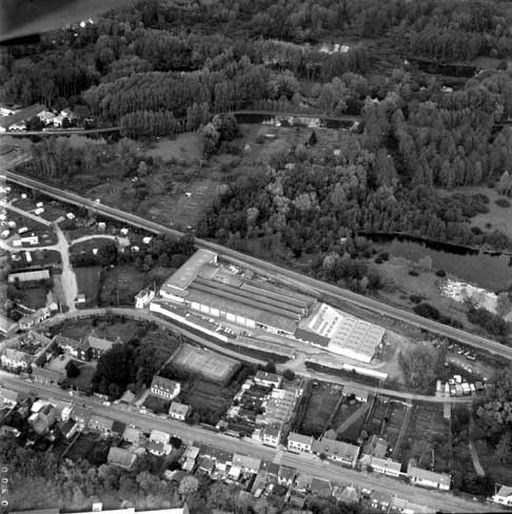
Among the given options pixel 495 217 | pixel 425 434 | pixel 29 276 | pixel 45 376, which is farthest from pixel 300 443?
pixel 495 217

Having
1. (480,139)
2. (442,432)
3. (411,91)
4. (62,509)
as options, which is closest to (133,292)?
(62,509)

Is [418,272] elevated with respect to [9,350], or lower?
lower

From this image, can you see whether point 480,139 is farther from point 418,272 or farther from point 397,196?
point 418,272

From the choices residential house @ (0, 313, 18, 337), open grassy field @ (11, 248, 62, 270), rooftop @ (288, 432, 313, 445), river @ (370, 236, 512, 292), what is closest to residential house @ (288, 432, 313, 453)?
rooftop @ (288, 432, 313, 445)

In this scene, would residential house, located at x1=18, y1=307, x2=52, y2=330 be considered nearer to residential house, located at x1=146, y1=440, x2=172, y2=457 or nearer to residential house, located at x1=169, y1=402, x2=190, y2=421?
residential house, located at x1=169, y1=402, x2=190, y2=421

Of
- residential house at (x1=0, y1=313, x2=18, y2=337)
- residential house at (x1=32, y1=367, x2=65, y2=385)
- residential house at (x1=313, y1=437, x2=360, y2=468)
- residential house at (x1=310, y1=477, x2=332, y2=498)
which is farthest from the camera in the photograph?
residential house at (x1=0, y1=313, x2=18, y2=337)

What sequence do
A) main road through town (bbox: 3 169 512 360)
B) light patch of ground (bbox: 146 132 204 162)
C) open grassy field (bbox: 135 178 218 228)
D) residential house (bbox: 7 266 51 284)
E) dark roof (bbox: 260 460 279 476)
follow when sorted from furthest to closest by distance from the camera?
light patch of ground (bbox: 146 132 204 162) < open grassy field (bbox: 135 178 218 228) < residential house (bbox: 7 266 51 284) < main road through town (bbox: 3 169 512 360) < dark roof (bbox: 260 460 279 476)
